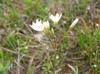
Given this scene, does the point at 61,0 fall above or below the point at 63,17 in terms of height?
above

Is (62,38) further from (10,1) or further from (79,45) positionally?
(10,1)

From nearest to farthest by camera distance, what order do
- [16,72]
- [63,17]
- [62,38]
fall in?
[16,72] → [62,38] → [63,17]

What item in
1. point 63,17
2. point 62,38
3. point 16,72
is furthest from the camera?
point 63,17

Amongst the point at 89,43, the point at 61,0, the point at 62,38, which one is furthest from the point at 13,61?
the point at 61,0

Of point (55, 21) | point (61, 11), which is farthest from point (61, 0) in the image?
point (55, 21)

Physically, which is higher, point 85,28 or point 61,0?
point 61,0

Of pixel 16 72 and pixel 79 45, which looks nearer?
pixel 16 72

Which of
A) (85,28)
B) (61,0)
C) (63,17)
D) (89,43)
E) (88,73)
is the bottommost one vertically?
(88,73)

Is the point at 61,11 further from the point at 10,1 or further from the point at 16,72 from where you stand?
the point at 16,72

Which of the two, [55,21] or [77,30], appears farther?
[77,30]
